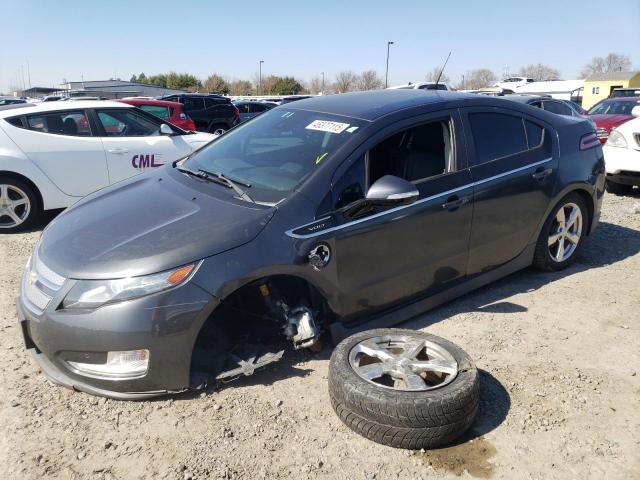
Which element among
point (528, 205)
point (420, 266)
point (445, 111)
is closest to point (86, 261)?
point (420, 266)

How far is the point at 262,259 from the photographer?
9.24ft

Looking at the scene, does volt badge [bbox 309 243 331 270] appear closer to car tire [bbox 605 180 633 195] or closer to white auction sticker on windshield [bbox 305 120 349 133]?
white auction sticker on windshield [bbox 305 120 349 133]

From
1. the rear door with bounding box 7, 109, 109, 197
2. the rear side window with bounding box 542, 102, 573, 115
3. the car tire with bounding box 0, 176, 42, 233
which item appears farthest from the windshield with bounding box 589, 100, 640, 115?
the car tire with bounding box 0, 176, 42, 233

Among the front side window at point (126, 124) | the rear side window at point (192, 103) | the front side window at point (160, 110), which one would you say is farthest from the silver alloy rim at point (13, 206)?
the rear side window at point (192, 103)

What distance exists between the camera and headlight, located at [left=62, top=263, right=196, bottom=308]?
259 cm

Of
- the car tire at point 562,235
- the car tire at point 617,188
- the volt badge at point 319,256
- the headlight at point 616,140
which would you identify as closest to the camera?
the volt badge at point 319,256

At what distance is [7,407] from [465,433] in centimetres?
242

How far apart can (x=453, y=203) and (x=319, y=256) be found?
1152mm

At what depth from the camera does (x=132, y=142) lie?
265 inches

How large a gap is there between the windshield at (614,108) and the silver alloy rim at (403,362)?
13346mm

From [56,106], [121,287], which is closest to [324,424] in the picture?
[121,287]

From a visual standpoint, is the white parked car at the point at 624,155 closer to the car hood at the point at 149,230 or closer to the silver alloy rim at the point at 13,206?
the car hood at the point at 149,230

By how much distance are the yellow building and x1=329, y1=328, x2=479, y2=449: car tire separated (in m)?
54.1

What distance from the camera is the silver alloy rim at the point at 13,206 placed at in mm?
5965
